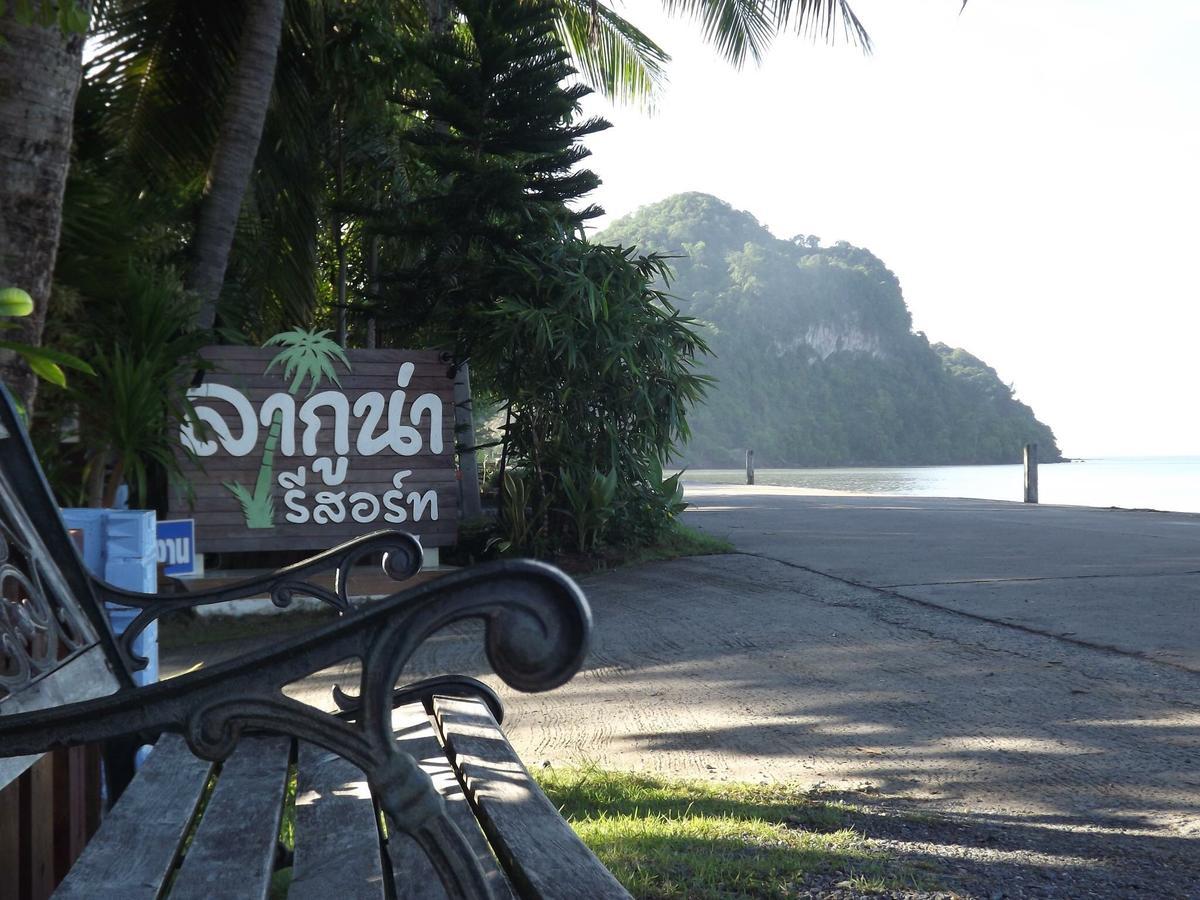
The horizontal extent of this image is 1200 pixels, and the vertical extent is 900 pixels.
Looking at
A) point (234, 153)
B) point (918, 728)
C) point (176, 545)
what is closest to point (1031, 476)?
point (234, 153)

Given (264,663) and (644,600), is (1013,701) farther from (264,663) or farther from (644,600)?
(264,663)

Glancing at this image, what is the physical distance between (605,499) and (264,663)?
25.5ft

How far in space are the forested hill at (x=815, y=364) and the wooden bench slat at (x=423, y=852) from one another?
87890 mm

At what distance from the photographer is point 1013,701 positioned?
4453mm

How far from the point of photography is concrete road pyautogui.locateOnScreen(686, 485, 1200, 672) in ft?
19.6

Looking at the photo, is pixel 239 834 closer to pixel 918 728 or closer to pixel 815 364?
pixel 918 728

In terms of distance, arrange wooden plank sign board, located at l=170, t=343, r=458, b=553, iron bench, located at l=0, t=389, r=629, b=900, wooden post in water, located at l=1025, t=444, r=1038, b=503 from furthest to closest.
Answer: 1. wooden post in water, located at l=1025, t=444, r=1038, b=503
2. wooden plank sign board, located at l=170, t=343, r=458, b=553
3. iron bench, located at l=0, t=389, r=629, b=900

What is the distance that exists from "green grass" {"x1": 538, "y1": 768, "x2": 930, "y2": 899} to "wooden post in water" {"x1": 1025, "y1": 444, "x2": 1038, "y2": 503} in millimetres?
16086

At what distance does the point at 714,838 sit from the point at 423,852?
157cm

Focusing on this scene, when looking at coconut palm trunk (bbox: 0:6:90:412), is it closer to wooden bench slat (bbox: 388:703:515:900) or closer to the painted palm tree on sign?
wooden bench slat (bbox: 388:703:515:900)

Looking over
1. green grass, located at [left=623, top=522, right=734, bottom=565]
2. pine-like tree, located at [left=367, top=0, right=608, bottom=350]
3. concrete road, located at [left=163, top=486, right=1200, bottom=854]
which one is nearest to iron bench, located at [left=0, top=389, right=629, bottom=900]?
concrete road, located at [left=163, top=486, right=1200, bottom=854]

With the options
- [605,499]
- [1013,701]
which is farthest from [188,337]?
[1013,701]

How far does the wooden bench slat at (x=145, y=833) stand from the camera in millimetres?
1358

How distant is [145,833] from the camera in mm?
1574
